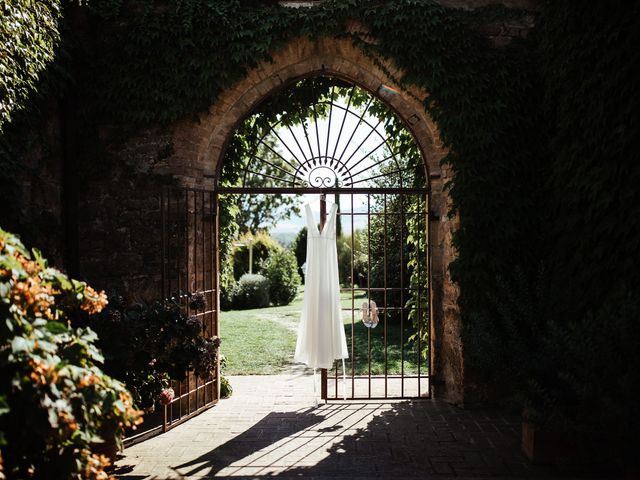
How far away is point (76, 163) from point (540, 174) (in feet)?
16.9

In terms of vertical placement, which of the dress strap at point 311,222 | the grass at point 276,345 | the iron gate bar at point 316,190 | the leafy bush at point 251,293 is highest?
the iron gate bar at point 316,190

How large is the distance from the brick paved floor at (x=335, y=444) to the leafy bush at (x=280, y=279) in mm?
10578

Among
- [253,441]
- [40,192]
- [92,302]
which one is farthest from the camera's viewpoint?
[40,192]

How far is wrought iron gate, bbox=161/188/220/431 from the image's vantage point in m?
5.61

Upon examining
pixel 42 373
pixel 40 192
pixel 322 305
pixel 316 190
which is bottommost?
pixel 42 373

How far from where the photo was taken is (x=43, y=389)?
2.72 meters

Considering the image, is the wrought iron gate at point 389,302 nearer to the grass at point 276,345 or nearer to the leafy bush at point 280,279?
the grass at point 276,345

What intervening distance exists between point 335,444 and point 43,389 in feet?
9.32

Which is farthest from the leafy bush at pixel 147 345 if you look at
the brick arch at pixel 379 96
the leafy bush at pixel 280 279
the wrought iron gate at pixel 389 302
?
the leafy bush at pixel 280 279

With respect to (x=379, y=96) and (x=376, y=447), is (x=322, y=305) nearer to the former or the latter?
(x=376, y=447)

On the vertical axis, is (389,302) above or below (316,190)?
below

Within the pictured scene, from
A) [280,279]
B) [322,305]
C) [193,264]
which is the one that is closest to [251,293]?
[280,279]

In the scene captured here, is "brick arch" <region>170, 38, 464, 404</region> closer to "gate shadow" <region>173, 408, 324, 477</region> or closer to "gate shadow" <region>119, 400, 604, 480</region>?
"gate shadow" <region>119, 400, 604, 480</region>

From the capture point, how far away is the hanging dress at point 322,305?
6.01 meters
